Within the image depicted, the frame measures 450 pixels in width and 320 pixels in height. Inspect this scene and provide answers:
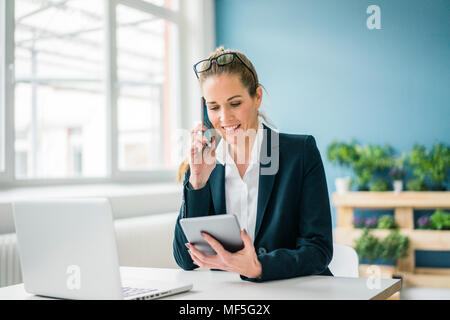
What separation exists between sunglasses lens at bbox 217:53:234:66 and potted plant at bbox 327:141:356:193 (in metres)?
2.28

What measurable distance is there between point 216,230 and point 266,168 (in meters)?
0.48

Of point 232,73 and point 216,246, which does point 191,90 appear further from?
point 216,246

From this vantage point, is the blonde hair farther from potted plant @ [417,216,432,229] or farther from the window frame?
potted plant @ [417,216,432,229]

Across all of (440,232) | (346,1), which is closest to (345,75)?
(346,1)

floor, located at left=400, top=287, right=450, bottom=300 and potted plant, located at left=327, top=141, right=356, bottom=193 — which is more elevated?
potted plant, located at left=327, top=141, right=356, bottom=193

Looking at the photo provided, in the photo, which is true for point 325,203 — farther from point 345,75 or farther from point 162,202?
point 345,75

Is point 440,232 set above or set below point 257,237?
below

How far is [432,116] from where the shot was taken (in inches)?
144

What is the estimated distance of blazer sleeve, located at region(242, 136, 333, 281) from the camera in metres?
1.35

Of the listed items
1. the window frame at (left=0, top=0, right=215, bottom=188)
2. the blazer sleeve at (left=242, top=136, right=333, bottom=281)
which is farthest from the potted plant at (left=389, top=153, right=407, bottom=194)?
the blazer sleeve at (left=242, top=136, right=333, bottom=281)

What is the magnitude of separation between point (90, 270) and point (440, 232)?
2.93 meters

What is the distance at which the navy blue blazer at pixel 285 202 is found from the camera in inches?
61.4

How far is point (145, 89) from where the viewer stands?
4418 millimetres
